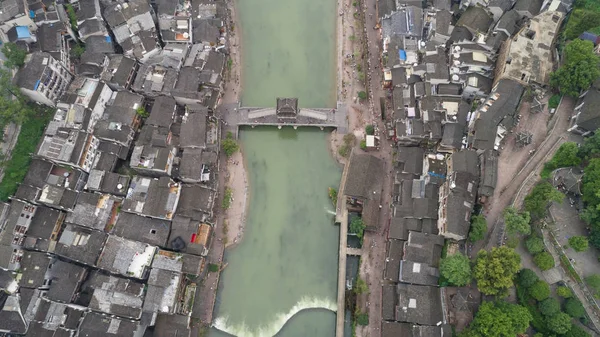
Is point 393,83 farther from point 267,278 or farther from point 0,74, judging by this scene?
point 0,74

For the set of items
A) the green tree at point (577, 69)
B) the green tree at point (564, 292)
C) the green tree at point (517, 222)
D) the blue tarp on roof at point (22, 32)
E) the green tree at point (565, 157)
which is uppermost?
the blue tarp on roof at point (22, 32)

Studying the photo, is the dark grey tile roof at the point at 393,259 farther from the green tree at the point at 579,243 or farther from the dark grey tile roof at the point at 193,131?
the dark grey tile roof at the point at 193,131

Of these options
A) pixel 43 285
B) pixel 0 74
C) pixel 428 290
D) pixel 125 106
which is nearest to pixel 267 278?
pixel 428 290

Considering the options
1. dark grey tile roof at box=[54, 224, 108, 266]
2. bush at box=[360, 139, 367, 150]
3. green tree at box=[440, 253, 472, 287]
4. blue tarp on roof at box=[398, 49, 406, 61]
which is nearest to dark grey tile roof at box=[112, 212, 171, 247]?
dark grey tile roof at box=[54, 224, 108, 266]

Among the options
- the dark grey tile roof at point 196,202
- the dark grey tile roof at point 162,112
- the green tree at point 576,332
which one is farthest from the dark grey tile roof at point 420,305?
the dark grey tile roof at point 162,112

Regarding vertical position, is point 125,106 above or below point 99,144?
above

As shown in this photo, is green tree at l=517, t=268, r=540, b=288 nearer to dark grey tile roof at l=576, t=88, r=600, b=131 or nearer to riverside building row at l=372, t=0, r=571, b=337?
riverside building row at l=372, t=0, r=571, b=337
